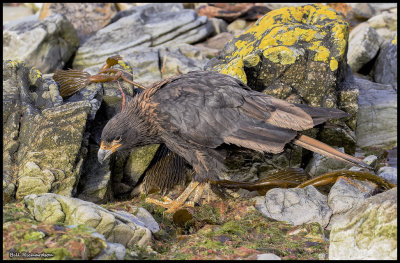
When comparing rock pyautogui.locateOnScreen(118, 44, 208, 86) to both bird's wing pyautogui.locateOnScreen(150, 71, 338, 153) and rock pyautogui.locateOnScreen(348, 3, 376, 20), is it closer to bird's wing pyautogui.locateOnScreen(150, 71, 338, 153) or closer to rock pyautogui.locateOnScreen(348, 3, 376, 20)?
bird's wing pyautogui.locateOnScreen(150, 71, 338, 153)

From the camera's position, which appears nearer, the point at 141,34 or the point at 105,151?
the point at 105,151

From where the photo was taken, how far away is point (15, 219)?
13.8 feet

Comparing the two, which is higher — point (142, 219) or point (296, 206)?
point (142, 219)

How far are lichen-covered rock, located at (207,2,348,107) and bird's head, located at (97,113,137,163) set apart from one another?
1.84 metres

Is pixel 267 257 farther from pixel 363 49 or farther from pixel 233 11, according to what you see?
pixel 233 11

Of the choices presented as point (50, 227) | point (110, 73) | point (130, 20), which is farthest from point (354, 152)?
point (130, 20)

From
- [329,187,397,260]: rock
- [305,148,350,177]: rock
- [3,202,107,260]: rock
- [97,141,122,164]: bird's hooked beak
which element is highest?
[3,202,107,260]: rock

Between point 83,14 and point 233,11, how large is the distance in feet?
13.3

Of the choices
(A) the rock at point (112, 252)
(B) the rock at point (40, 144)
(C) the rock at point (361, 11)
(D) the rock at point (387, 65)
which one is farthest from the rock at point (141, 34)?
(A) the rock at point (112, 252)

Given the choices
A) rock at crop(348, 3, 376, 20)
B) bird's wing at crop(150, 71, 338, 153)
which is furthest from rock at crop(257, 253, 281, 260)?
rock at crop(348, 3, 376, 20)

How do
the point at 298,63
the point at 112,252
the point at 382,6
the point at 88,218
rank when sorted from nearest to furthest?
1. the point at 112,252
2. the point at 88,218
3. the point at 298,63
4. the point at 382,6

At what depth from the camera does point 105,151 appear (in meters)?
6.04

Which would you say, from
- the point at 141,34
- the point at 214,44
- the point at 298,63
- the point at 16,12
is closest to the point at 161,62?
the point at 141,34

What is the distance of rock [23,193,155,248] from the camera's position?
4.30 metres
